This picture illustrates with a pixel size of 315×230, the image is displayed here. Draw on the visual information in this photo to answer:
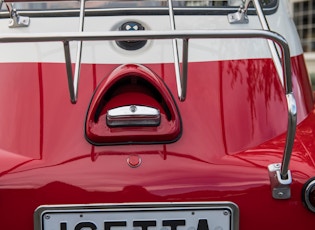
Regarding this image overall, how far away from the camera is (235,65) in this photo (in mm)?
2627

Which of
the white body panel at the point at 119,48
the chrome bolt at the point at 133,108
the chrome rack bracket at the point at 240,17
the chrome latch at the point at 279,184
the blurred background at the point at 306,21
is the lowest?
the chrome latch at the point at 279,184

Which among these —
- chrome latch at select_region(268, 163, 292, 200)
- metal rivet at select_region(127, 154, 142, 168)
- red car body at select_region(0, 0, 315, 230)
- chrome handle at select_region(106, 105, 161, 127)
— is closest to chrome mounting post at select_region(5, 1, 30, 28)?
red car body at select_region(0, 0, 315, 230)

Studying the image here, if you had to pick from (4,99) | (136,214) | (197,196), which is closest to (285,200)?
(197,196)

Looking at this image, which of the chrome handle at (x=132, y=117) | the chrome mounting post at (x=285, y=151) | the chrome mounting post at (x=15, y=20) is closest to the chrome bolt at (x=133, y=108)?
the chrome handle at (x=132, y=117)

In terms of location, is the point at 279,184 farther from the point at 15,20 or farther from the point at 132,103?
the point at 15,20

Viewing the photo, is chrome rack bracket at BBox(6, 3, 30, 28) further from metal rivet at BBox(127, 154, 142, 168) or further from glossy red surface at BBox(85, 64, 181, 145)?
metal rivet at BBox(127, 154, 142, 168)

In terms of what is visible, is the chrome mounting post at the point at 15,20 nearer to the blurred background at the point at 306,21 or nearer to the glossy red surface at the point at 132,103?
the glossy red surface at the point at 132,103

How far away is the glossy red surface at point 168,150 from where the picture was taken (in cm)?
218

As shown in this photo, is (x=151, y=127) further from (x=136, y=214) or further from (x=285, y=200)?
(x=285, y=200)

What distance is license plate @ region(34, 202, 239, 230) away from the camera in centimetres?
213

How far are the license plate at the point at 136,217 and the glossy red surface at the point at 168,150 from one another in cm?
3

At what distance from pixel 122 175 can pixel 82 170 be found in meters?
0.16

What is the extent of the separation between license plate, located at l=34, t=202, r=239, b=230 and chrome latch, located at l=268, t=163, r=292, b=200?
194 mm

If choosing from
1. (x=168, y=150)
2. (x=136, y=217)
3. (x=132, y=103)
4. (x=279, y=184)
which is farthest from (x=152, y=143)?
(x=279, y=184)
